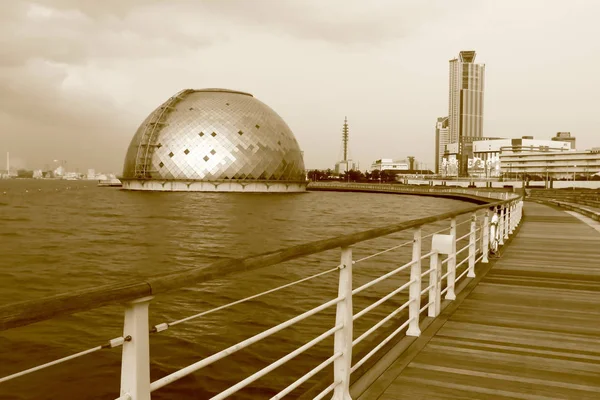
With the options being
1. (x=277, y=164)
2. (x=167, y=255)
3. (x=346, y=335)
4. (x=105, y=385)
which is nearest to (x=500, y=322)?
(x=346, y=335)

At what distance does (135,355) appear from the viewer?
1.84 m

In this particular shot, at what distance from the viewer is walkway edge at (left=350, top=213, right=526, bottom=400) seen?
Result: 3895 mm

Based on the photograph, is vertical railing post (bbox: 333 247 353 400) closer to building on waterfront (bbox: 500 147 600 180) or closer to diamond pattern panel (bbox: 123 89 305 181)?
diamond pattern panel (bbox: 123 89 305 181)

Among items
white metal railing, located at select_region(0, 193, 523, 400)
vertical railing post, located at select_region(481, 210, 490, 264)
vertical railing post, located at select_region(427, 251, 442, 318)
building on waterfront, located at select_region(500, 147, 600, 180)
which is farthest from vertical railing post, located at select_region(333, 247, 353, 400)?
building on waterfront, located at select_region(500, 147, 600, 180)

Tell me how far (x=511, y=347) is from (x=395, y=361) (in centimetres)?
127

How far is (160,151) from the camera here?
90.4 metres

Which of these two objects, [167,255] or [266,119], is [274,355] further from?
[266,119]

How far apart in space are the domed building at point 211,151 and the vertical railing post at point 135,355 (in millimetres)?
84877

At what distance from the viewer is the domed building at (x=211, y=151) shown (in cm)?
8731

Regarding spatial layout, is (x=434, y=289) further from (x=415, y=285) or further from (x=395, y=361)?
(x=395, y=361)

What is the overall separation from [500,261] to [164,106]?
90674 millimetres

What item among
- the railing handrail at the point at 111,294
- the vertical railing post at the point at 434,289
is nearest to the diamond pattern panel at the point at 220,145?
the vertical railing post at the point at 434,289

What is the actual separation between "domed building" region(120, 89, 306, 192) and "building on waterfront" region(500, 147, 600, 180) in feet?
352

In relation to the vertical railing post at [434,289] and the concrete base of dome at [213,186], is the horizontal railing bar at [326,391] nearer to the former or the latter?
the vertical railing post at [434,289]
